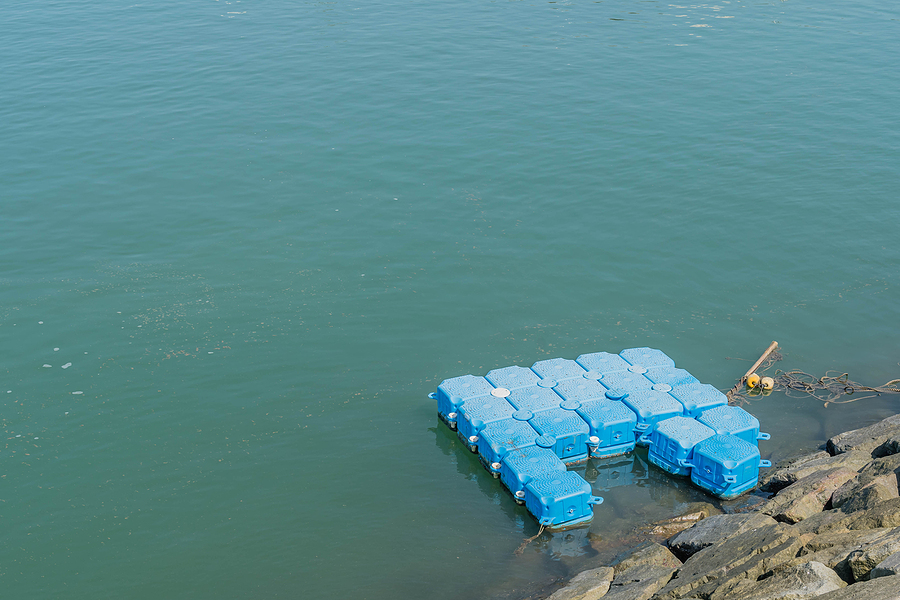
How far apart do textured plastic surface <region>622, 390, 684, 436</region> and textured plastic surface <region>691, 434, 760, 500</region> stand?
36.2 inches

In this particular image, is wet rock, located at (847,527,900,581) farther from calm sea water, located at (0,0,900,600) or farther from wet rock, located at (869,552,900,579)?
calm sea water, located at (0,0,900,600)

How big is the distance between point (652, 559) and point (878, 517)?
3.27m

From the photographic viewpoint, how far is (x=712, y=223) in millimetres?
23531

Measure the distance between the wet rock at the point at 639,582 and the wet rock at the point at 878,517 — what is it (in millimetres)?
2516

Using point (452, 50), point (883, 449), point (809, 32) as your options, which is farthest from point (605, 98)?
point (883, 449)

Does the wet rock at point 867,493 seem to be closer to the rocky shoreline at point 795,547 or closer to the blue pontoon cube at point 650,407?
the rocky shoreline at point 795,547

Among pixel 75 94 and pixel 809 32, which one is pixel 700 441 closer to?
pixel 75 94

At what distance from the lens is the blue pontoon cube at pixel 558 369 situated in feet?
52.3

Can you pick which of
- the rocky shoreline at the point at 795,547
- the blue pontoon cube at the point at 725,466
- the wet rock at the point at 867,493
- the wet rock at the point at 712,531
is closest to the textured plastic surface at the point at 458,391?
the blue pontoon cube at the point at 725,466

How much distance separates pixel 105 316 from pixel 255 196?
6808 millimetres

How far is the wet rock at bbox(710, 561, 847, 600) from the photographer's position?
8859 mm

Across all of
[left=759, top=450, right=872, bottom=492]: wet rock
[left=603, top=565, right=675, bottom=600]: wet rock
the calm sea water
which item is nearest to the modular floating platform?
[left=759, top=450, right=872, bottom=492]: wet rock

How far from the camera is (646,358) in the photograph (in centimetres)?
1644

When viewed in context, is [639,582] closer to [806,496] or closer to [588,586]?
[588,586]
